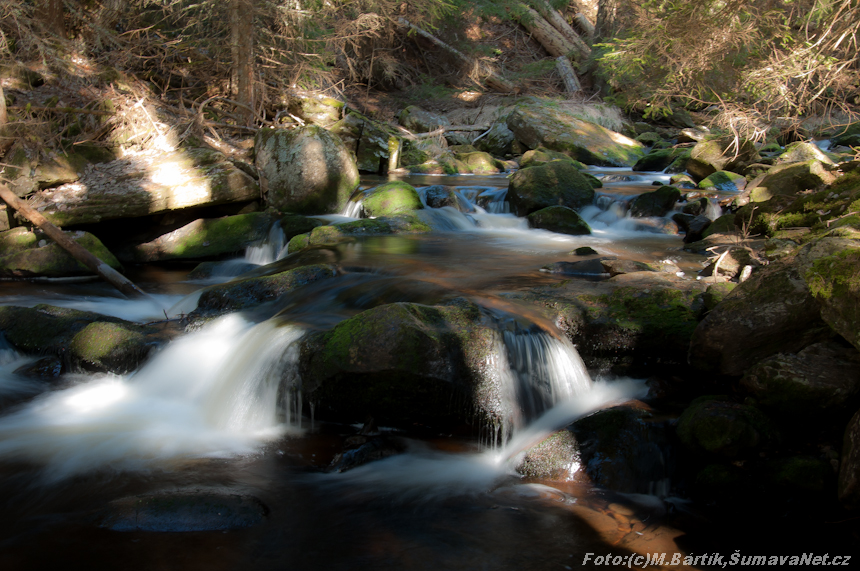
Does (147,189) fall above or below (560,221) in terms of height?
above

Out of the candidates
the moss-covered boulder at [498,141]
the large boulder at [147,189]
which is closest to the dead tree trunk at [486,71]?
the moss-covered boulder at [498,141]

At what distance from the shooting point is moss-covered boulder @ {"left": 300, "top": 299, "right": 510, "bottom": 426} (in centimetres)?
412

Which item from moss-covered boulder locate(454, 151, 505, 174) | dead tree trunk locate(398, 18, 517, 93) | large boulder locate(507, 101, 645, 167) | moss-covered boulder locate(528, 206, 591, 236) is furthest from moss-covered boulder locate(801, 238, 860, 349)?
dead tree trunk locate(398, 18, 517, 93)

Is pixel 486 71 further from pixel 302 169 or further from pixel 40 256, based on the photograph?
pixel 40 256

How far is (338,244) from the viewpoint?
8.20 m

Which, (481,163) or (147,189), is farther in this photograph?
(481,163)

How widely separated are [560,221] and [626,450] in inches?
264

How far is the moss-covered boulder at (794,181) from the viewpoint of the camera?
8031 mm

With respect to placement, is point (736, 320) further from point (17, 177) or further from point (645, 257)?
point (17, 177)

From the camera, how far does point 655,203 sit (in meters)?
10.4

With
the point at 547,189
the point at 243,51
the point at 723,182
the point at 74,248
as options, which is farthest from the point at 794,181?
the point at 243,51

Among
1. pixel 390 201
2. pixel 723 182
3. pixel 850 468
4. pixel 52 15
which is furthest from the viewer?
pixel 723 182

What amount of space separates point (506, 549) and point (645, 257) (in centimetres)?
579

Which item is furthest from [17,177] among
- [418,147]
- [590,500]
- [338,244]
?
[418,147]
